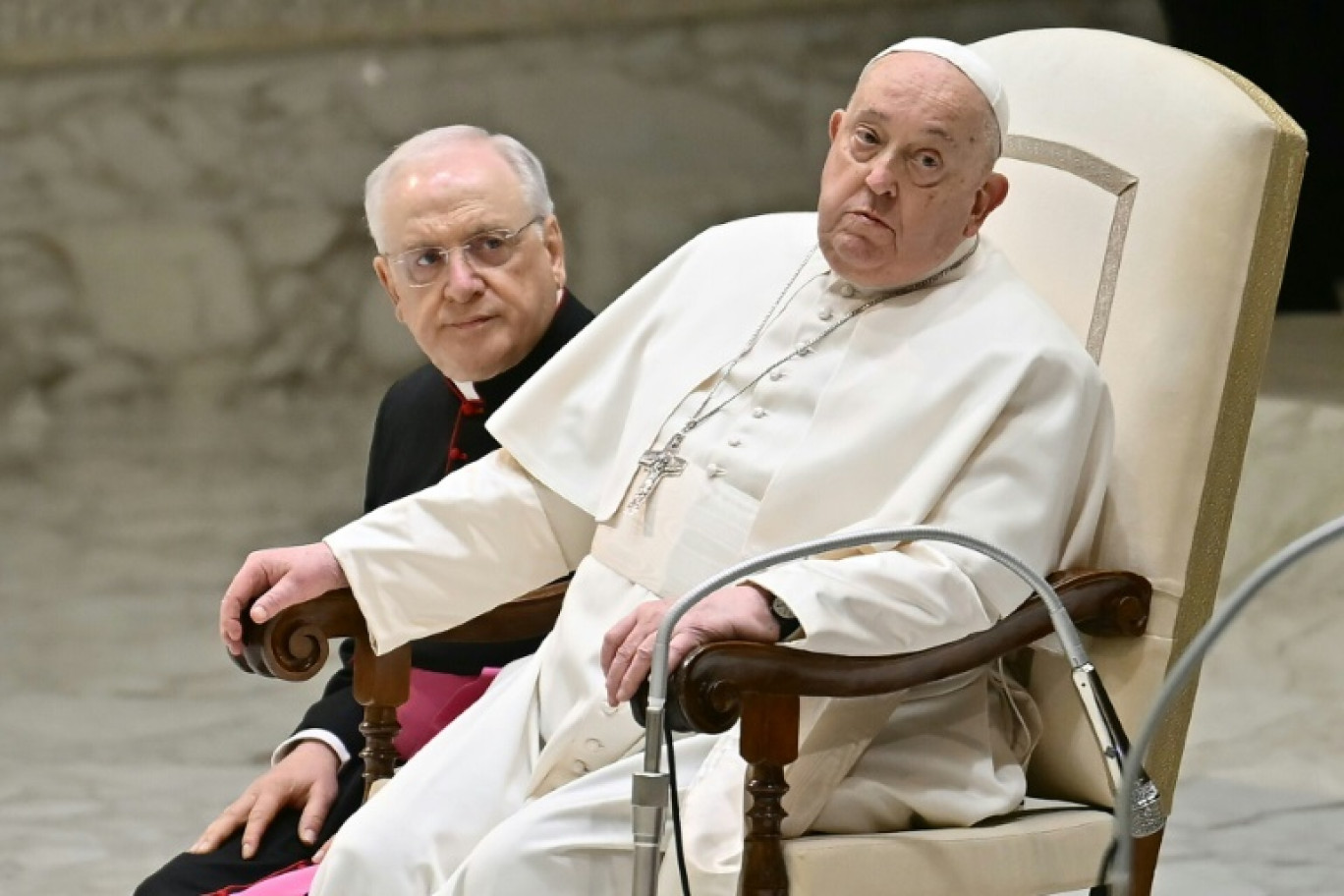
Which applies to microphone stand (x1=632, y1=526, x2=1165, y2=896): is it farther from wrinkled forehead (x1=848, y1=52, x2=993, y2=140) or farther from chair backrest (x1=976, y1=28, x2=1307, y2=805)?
wrinkled forehead (x1=848, y1=52, x2=993, y2=140)

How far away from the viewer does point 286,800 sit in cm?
327

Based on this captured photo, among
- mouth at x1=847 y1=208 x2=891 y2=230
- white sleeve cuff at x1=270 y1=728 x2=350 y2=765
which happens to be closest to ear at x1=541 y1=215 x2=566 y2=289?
mouth at x1=847 y1=208 x2=891 y2=230

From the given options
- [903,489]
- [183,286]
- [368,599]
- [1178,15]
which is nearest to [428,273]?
[368,599]

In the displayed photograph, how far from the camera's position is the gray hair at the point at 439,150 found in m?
3.38

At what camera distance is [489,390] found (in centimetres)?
347

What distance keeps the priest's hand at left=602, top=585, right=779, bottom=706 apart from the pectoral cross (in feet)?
1.60

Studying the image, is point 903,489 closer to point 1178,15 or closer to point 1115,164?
point 1115,164

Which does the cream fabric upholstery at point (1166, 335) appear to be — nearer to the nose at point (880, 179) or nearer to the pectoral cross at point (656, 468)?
the nose at point (880, 179)

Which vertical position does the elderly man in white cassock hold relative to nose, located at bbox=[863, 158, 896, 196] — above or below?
below

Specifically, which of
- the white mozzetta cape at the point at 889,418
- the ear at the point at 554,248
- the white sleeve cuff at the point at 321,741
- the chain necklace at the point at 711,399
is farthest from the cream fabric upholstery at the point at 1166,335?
the white sleeve cuff at the point at 321,741

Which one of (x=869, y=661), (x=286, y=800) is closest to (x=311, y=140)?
(x=286, y=800)

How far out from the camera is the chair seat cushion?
2.50 m

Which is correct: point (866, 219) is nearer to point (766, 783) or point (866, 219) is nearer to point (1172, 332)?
point (1172, 332)

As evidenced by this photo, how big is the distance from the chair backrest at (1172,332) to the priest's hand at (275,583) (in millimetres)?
1026
